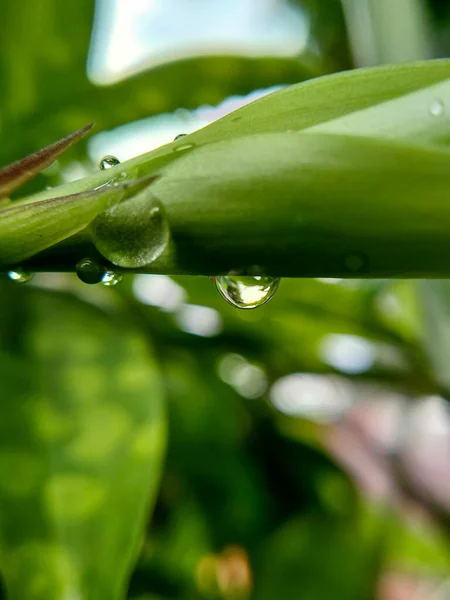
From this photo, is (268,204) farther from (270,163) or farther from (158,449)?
(158,449)

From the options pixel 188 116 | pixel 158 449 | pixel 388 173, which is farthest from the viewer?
pixel 188 116

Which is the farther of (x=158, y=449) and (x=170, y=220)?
(x=158, y=449)

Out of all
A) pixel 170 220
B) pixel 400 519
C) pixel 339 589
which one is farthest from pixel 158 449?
pixel 400 519

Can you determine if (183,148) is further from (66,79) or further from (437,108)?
(66,79)

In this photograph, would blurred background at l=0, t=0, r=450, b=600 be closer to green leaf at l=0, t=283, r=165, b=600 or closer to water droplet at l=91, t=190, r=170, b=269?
green leaf at l=0, t=283, r=165, b=600

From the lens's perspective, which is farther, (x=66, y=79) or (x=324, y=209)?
(x=66, y=79)

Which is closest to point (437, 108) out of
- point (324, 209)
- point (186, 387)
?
point (324, 209)

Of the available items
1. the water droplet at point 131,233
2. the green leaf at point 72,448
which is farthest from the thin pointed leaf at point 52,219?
the green leaf at point 72,448

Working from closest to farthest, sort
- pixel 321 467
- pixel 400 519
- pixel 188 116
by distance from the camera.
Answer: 1. pixel 188 116
2. pixel 321 467
3. pixel 400 519
